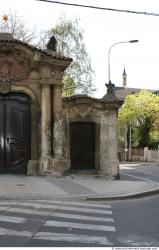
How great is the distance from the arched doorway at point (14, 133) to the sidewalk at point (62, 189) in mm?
971

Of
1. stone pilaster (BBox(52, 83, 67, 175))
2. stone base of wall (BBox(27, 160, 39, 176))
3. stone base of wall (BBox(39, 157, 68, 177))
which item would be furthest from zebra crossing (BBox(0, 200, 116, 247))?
stone pilaster (BBox(52, 83, 67, 175))

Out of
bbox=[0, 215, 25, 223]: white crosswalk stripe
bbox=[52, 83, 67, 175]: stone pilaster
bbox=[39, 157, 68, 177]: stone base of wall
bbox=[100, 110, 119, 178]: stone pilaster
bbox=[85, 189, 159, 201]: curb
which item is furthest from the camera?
bbox=[100, 110, 119, 178]: stone pilaster

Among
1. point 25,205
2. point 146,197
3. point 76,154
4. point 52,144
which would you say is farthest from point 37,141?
point 25,205

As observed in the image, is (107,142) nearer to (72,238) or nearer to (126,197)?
(126,197)

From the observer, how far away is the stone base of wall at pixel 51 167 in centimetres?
2081

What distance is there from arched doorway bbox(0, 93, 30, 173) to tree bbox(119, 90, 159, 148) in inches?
1838

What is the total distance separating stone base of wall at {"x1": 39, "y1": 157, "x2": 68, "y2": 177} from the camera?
2081cm

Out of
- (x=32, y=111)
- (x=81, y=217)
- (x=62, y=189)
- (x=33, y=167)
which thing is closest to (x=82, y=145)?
(x=33, y=167)

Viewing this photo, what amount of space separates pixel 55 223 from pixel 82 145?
12555 mm

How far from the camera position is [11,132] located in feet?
69.2

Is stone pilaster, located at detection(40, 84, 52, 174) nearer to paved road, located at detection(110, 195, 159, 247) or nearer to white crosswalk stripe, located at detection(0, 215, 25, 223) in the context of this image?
paved road, located at detection(110, 195, 159, 247)

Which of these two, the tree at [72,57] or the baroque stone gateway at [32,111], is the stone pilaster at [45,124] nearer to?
the baroque stone gateway at [32,111]

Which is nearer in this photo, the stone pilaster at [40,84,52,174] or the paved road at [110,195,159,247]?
the paved road at [110,195,159,247]

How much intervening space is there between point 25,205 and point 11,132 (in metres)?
8.35
